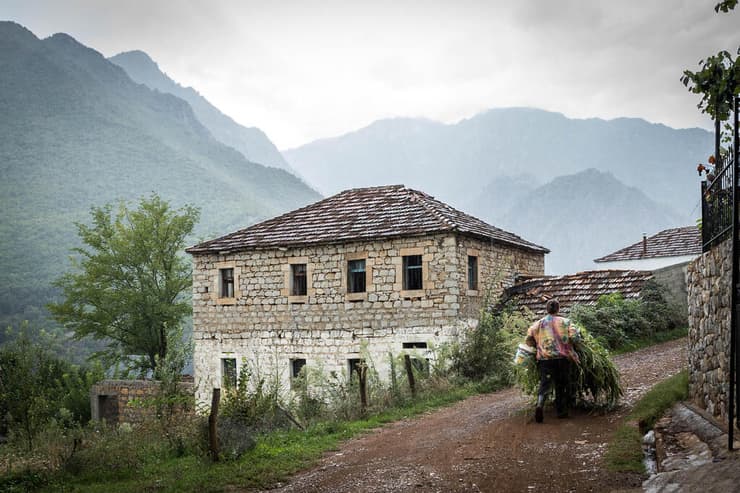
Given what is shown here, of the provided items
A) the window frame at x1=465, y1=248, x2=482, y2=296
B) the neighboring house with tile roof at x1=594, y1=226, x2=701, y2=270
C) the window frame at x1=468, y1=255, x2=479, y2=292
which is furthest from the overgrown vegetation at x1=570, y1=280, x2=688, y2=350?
the neighboring house with tile roof at x1=594, y1=226, x2=701, y2=270

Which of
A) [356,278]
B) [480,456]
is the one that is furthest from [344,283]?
[480,456]

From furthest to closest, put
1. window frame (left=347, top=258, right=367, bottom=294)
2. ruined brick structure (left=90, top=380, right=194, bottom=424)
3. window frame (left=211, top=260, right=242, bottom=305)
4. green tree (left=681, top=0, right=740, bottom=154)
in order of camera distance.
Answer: ruined brick structure (left=90, top=380, right=194, bottom=424) → window frame (left=211, top=260, right=242, bottom=305) → window frame (left=347, top=258, right=367, bottom=294) → green tree (left=681, top=0, right=740, bottom=154)

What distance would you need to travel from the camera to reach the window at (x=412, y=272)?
19922 millimetres

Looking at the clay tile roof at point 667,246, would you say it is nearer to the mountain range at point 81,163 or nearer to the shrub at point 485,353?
the shrub at point 485,353

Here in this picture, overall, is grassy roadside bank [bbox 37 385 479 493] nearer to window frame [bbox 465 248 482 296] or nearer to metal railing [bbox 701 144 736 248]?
metal railing [bbox 701 144 736 248]

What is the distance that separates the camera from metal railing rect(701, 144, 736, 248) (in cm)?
723

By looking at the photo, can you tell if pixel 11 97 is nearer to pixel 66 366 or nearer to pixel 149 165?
pixel 149 165

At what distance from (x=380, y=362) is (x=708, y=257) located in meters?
12.8

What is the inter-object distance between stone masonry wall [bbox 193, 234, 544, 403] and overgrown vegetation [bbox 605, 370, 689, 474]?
26.7ft

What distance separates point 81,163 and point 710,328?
10584 cm

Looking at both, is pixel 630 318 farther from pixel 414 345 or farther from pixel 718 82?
pixel 718 82

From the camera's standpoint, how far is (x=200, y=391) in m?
23.0

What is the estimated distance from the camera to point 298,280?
21.7 metres

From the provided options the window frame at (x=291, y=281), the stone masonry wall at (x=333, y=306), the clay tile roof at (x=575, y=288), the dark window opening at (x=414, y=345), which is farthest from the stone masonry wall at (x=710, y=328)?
the window frame at (x=291, y=281)
